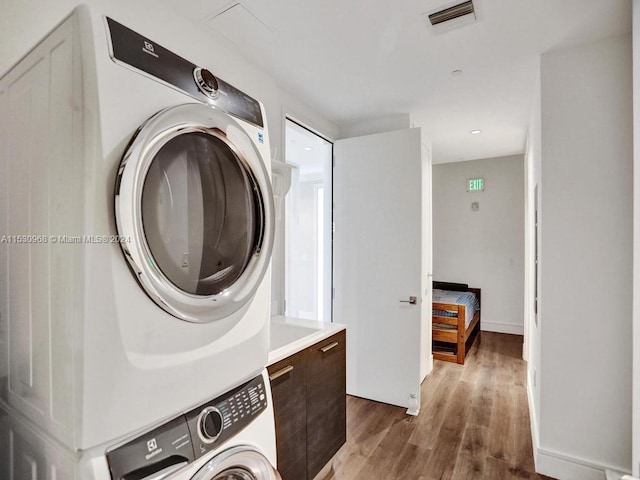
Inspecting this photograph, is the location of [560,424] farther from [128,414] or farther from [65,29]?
[65,29]

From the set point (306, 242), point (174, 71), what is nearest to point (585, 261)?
point (174, 71)

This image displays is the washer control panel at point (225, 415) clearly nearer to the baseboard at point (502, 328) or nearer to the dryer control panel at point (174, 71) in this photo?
the dryer control panel at point (174, 71)

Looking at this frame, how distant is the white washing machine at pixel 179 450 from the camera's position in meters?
0.71

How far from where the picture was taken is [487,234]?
5.05 meters

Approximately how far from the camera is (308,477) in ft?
5.44

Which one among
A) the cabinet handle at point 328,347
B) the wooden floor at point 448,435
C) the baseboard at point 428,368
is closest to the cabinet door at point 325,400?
the cabinet handle at point 328,347

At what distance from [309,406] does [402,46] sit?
6.62 feet

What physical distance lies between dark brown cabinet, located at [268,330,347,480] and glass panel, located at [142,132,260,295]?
2.14 feet

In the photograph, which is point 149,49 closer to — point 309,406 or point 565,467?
point 309,406

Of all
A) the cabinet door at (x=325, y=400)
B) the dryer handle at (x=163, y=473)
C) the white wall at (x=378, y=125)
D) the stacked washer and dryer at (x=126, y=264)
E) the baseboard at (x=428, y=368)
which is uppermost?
the white wall at (x=378, y=125)

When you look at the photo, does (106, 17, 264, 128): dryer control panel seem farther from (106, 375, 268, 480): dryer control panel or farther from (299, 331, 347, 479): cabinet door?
(299, 331, 347, 479): cabinet door

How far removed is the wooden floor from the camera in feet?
6.58

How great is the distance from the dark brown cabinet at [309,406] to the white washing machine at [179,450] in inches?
14.4

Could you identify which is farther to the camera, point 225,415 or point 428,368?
point 428,368
